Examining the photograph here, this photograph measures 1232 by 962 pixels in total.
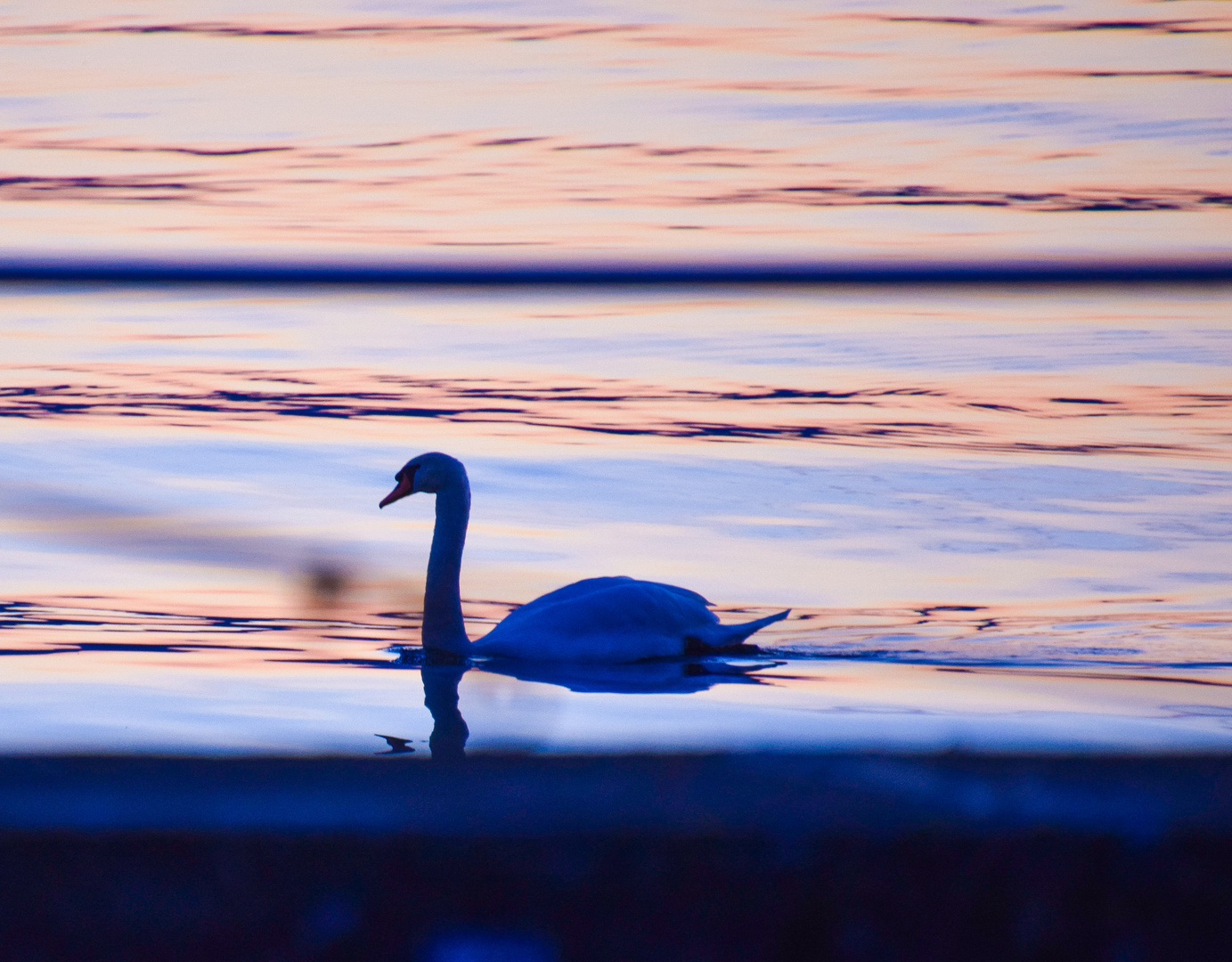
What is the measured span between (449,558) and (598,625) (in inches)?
26.8

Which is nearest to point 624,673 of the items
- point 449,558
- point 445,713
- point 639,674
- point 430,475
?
point 639,674

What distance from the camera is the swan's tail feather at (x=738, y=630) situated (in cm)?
400

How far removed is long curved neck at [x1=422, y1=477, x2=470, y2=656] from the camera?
4266 mm

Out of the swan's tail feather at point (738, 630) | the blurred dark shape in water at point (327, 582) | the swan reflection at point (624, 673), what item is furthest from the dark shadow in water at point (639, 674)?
the blurred dark shape in water at point (327, 582)

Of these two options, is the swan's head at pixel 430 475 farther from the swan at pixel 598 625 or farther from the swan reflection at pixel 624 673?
the swan reflection at pixel 624 673

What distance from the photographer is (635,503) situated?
4.87m

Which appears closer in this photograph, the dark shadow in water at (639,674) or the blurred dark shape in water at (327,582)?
the dark shadow in water at (639,674)

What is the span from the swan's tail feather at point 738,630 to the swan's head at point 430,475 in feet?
A: 3.13

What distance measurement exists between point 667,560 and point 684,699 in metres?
1.35

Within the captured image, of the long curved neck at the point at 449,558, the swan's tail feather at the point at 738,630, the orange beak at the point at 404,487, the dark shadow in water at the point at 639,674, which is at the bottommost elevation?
the dark shadow in water at the point at 639,674

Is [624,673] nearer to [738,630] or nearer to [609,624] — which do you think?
[609,624]

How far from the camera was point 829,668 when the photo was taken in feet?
11.3

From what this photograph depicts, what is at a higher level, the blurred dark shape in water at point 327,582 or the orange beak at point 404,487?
the orange beak at point 404,487

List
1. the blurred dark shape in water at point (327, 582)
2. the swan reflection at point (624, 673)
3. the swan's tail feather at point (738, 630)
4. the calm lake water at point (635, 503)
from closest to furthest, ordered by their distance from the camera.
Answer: the calm lake water at point (635, 503) → the swan reflection at point (624, 673) → the swan's tail feather at point (738, 630) → the blurred dark shape in water at point (327, 582)
